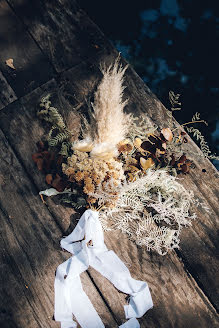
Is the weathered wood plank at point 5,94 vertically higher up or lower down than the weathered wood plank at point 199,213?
higher up

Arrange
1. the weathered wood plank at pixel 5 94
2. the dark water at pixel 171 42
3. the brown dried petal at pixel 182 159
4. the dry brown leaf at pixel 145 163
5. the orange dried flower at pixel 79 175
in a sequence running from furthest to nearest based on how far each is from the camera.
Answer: the dark water at pixel 171 42 < the weathered wood plank at pixel 5 94 < the brown dried petal at pixel 182 159 < the dry brown leaf at pixel 145 163 < the orange dried flower at pixel 79 175

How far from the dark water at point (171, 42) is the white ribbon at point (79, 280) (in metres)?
1.35

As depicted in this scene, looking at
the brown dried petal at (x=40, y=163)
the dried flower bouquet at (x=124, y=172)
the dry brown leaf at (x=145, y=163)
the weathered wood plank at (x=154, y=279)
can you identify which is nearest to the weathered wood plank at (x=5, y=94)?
the weathered wood plank at (x=154, y=279)

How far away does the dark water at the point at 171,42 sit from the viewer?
246cm

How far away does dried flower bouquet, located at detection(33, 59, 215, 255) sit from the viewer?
1588 millimetres

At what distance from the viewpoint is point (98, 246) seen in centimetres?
165

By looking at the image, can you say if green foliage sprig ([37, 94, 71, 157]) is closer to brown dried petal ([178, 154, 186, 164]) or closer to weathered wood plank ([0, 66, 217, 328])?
weathered wood plank ([0, 66, 217, 328])

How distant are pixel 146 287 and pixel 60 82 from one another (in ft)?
4.72

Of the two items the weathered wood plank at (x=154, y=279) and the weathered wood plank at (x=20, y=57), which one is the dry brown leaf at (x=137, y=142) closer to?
the weathered wood plank at (x=154, y=279)

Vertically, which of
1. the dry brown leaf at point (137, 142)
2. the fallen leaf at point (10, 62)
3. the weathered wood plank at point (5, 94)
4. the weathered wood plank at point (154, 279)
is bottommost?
the weathered wood plank at point (154, 279)

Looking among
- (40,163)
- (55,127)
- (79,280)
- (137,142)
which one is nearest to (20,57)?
(55,127)

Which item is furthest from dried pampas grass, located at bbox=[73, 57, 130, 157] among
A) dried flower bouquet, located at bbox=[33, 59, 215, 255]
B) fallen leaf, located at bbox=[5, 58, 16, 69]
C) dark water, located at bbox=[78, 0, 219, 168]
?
dark water, located at bbox=[78, 0, 219, 168]

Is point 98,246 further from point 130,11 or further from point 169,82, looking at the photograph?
point 130,11

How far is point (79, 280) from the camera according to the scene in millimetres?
1613
